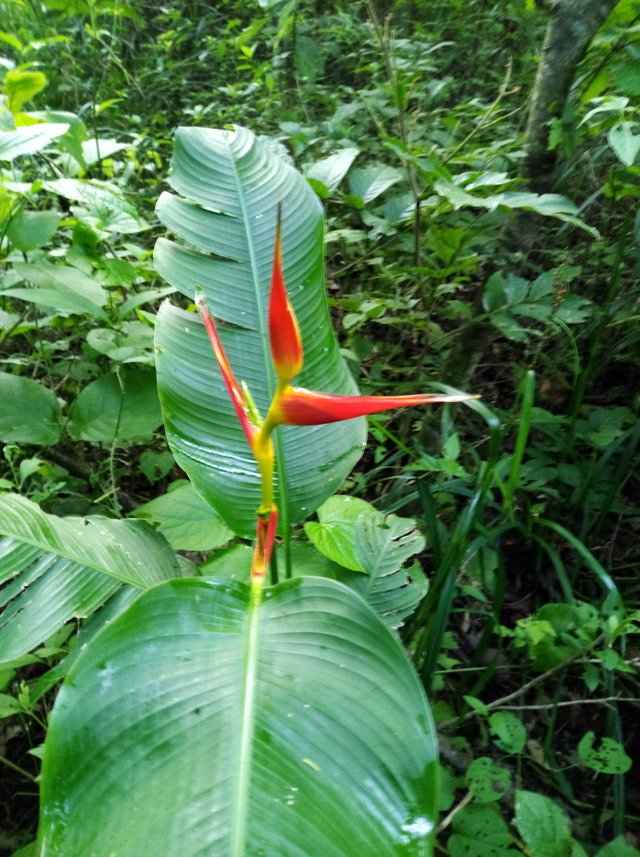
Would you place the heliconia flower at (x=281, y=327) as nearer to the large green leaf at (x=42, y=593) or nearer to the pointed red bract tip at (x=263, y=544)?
the pointed red bract tip at (x=263, y=544)

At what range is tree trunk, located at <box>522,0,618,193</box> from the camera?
1173 millimetres

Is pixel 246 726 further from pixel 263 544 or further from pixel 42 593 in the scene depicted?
pixel 42 593

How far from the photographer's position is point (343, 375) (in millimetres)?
935

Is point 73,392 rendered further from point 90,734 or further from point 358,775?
point 358,775

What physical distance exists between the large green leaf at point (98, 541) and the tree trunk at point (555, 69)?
49.7 inches

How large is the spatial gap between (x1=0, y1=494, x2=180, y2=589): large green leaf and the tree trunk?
1.26 m

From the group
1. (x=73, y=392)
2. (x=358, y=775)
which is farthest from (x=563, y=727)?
(x=73, y=392)

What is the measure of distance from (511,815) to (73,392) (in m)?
1.44

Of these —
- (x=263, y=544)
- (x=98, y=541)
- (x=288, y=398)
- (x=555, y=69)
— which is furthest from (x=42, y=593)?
(x=555, y=69)

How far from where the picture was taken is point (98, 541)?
0.74 metres

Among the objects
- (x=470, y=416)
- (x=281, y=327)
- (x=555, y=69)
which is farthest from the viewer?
(x=470, y=416)

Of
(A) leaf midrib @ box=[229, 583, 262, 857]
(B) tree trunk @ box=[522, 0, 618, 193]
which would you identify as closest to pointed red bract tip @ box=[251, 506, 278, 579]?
(A) leaf midrib @ box=[229, 583, 262, 857]

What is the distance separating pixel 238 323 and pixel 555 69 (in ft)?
3.32

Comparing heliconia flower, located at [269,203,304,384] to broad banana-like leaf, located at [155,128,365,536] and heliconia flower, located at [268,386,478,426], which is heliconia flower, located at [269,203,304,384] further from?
broad banana-like leaf, located at [155,128,365,536]
